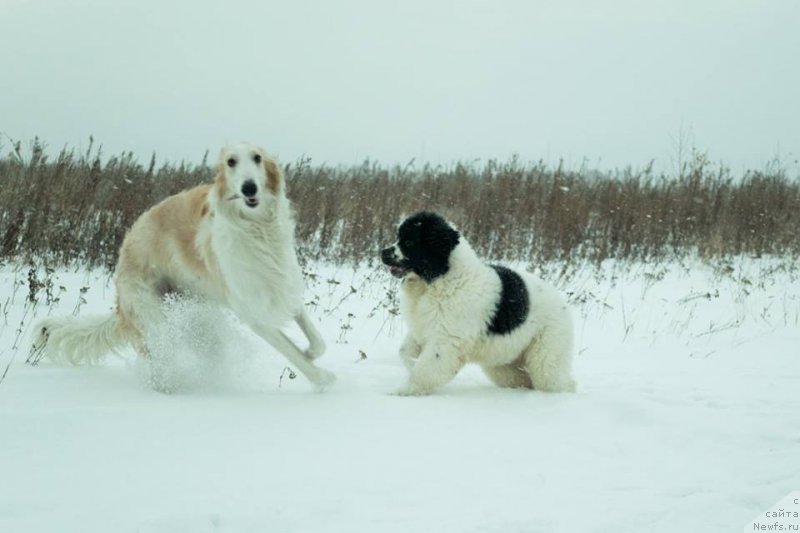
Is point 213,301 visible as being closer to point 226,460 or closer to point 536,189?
point 226,460

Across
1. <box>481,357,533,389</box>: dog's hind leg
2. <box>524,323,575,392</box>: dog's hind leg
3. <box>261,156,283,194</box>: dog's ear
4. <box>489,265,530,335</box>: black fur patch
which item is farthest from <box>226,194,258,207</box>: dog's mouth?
<box>524,323,575,392</box>: dog's hind leg

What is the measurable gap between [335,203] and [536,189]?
3962 mm

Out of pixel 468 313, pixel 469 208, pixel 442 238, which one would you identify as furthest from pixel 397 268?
pixel 469 208

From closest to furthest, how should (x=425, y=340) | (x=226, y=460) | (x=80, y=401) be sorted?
(x=226, y=460)
(x=80, y=401)
(x=425, y=340)

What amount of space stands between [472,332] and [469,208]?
7245 mm

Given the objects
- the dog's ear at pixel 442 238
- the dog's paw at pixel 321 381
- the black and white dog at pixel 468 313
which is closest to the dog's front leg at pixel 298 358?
the dog's paw at pixel 321 381

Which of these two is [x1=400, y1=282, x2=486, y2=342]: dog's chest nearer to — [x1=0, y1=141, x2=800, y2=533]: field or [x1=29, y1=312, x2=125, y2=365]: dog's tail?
[x1=0, y1=141, x2=800, y2=533]: field

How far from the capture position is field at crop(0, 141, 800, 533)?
260 cm

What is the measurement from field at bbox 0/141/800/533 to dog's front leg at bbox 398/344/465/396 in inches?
6.4

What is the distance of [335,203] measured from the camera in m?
11.2

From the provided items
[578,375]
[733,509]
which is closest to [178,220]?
[578,375]

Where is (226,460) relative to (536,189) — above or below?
below

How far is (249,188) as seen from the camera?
432 cm

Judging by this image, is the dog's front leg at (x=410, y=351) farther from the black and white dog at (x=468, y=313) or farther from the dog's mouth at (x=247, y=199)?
the dog's mouth at (x=247, y=199)
